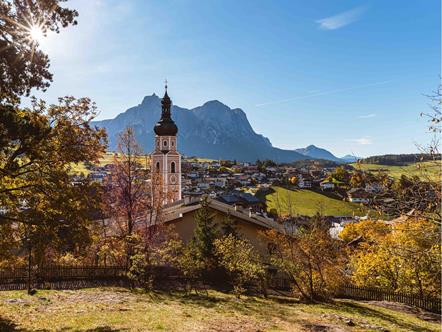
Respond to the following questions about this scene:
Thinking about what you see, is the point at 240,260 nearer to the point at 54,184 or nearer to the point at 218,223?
the point at 218,223

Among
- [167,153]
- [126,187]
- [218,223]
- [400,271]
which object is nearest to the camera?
[126,187]

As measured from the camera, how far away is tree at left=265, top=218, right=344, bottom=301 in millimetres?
22500

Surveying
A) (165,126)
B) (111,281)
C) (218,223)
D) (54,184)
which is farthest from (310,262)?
(165,126)

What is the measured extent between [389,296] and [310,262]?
9.48m

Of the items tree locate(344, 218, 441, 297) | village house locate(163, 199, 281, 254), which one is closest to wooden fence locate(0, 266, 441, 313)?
tree locate(344, 218, 441, 297)

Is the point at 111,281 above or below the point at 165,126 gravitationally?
below

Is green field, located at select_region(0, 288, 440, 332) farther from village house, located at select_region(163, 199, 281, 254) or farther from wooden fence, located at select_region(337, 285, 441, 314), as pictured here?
village house, located at select_region(163, 199, 281, 254)

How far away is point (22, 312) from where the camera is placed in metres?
14.8

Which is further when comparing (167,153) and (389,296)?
(167,153)

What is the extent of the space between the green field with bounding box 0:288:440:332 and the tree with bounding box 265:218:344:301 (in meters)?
1.27

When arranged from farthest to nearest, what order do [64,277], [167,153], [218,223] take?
1. [167,153]
2. [218,223]
3. [64,277]

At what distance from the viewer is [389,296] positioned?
2709cm

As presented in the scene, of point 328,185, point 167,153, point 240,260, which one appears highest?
point 167,153

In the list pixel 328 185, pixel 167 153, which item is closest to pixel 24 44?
pixel 167 153
